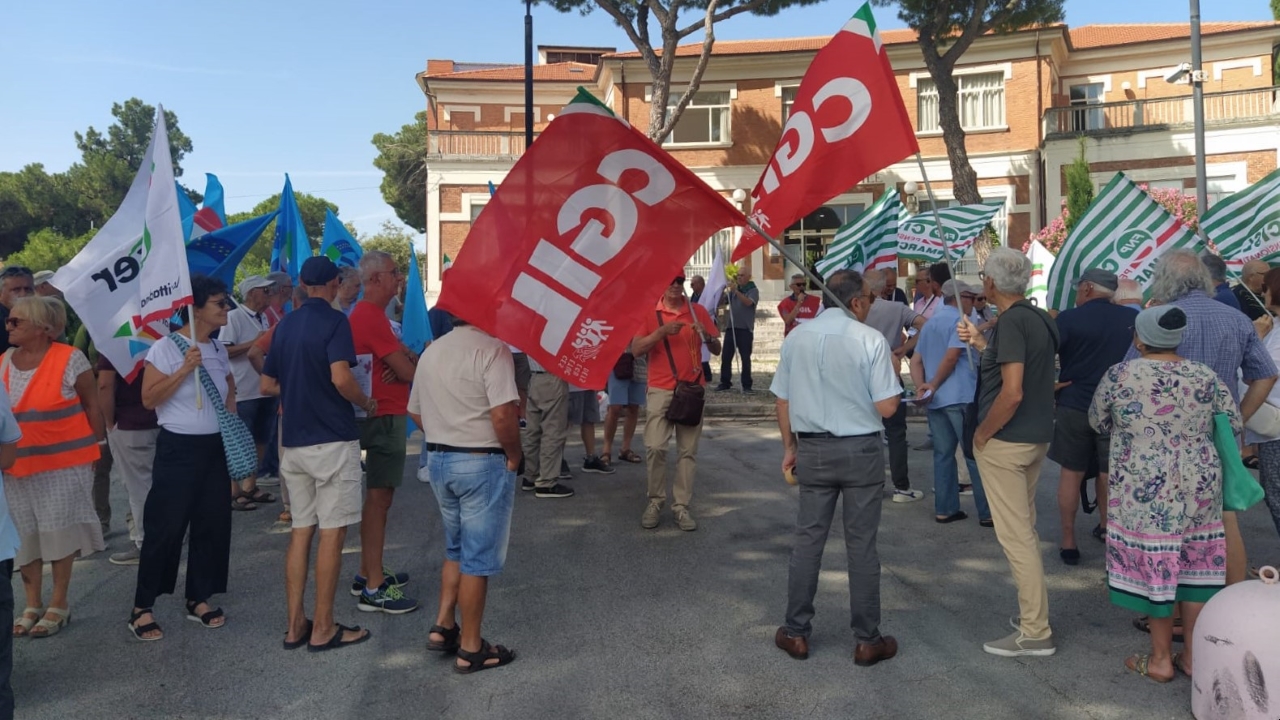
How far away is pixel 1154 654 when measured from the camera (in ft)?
14.4

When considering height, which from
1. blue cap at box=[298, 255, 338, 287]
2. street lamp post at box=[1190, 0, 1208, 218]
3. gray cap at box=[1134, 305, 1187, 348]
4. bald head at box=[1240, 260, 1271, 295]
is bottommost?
gray cap at box=[1134, 305, 1187, 348]

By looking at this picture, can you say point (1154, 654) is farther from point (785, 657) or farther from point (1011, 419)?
point (785, 657)

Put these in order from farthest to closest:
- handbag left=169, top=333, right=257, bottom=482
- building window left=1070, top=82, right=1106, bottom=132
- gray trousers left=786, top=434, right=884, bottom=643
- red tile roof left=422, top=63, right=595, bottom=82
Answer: red tile roof left=422, top=63, right=595, bottom=82 < building window left=1070, top=82, right=1106, bottom=132 < handbag left=169, top=333, right=257, bottom=482 < gray trousers left=786, top=434, right=884, bottom=643

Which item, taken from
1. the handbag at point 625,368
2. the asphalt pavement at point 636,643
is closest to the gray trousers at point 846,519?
the asphalt pavement at point 636,643

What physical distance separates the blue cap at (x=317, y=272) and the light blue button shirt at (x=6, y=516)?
147 cm

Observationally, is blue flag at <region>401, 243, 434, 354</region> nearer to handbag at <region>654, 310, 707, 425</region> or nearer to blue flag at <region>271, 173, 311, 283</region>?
handbag at <region>654, 310, 707, 425</region>

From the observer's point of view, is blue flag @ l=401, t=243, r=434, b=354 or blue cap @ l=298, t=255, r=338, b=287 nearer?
blue cap @ l=298, t=255, r=338, b=287

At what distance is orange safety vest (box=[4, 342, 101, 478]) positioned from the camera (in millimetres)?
5051

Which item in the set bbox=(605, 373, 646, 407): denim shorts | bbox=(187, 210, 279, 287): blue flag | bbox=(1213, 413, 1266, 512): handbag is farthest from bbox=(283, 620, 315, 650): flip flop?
bbox=(605, 373, 646, 407): denim shorts

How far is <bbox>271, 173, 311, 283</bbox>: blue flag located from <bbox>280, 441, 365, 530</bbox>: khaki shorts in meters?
4.68

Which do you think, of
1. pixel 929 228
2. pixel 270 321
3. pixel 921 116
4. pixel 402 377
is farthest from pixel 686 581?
pixel 921 116

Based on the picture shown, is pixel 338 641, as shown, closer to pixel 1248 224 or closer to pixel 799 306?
pixel 1248 224

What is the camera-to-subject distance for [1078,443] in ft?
20.2

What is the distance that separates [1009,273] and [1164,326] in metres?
0.78
